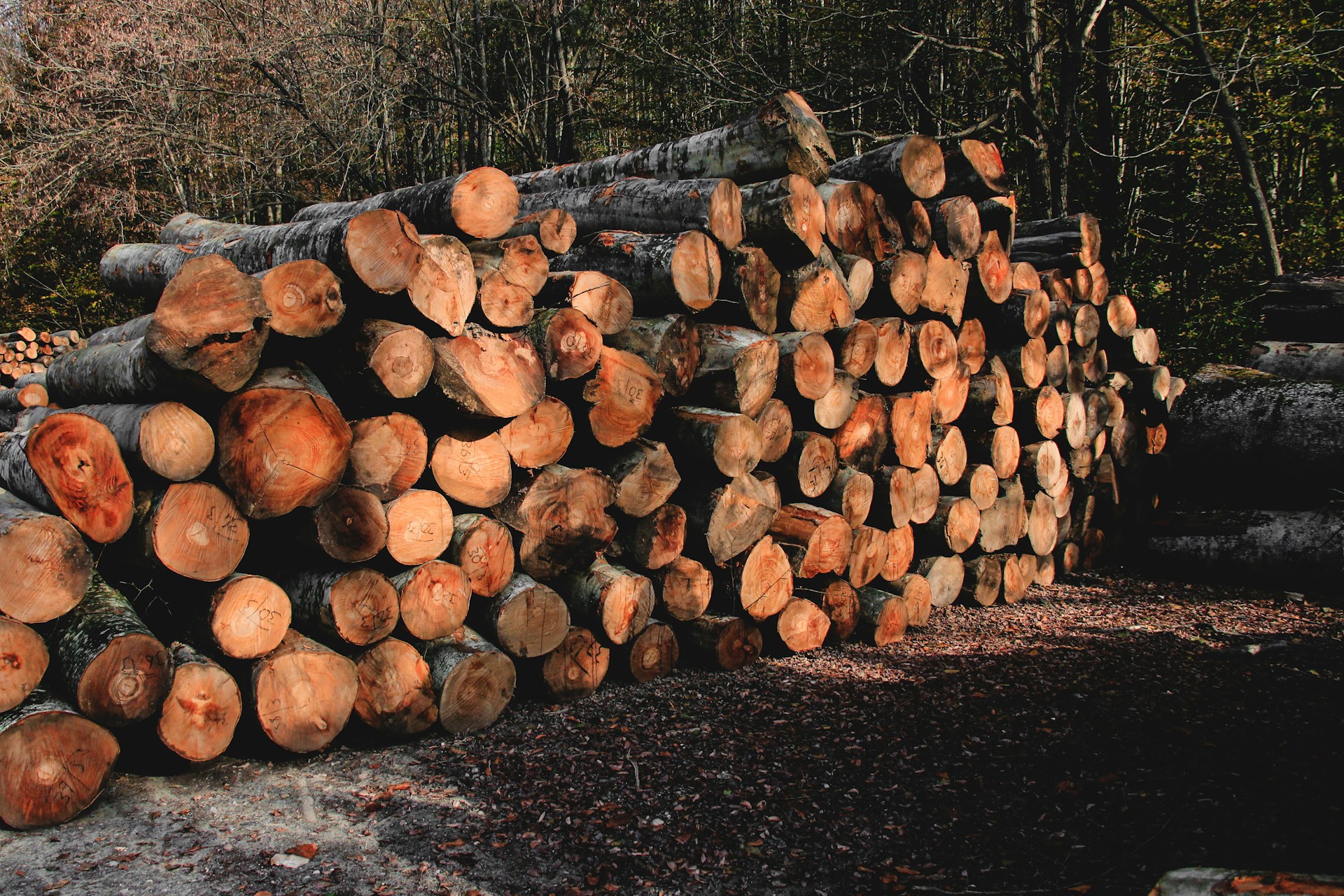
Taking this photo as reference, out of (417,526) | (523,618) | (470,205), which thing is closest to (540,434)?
(417,526)

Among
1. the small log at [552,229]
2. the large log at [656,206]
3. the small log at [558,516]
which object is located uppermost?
the large log at [656,206]

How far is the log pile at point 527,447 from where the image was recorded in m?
2.94

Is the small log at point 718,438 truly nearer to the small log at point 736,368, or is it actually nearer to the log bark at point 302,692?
the small log at point 736,368

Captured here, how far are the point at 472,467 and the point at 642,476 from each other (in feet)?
2.77

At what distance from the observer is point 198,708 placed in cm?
298

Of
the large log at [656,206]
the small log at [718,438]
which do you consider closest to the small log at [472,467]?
the small log at [718,438]

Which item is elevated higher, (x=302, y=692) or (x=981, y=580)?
(x=302, y=692)

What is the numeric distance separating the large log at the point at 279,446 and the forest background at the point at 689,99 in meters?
8.59

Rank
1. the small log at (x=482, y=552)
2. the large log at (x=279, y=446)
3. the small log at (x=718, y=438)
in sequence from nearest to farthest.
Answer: the large log at (x=279, y=446), the small log at (x=482, y=552), the small log at (x=718, y=438)

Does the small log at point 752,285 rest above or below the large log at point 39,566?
above

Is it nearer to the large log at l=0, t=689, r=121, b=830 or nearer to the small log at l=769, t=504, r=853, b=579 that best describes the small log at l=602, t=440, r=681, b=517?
the small log at l=769, t=504, r=853, b=579

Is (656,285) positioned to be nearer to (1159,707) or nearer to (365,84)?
(1159,707)

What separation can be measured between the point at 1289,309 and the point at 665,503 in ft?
19.5

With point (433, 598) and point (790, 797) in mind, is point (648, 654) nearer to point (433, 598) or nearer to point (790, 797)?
point (433, 598)
